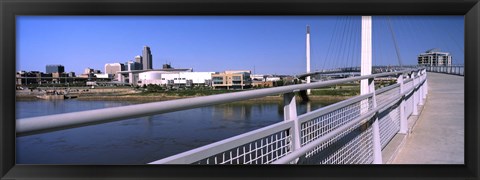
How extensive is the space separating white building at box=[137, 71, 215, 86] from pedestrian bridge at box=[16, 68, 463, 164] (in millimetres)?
10550

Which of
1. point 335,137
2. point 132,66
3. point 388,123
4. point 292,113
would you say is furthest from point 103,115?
point 132,66

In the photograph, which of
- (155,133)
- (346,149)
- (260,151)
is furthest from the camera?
(155,133)

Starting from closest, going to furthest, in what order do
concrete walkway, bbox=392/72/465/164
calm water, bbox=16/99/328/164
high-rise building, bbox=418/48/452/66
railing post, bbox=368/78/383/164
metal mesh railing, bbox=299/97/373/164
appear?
metal mesh railing, bbox=299/97/373/164 → railing post, bbox=368/78/383/164 → concrete walkway, bbox=392/72/465/164 → high-rise building, bbox=418/48/452/66 → calm water, bbox=16/99/328/164

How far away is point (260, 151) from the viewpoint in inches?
48.5

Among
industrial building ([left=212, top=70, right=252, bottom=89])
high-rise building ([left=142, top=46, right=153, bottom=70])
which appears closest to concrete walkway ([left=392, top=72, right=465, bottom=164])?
high-rise building ([left=142, top=46, right=153, bottom=70])

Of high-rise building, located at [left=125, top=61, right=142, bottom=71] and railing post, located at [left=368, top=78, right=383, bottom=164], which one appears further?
high-rise building, located at [left=125, top=61, right=142, bottom=71]

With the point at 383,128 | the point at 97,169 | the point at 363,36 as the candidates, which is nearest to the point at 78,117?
the point at 97,169

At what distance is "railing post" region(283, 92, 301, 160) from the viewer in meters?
1.34

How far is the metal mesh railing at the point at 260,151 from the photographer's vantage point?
1179 mm

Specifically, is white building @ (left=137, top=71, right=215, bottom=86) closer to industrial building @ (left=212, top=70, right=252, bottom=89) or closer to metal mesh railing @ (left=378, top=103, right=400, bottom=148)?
industrial building @ (left=212, top=70, right=252, bottom=89)

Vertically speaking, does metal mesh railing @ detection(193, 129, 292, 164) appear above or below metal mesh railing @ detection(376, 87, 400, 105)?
below
